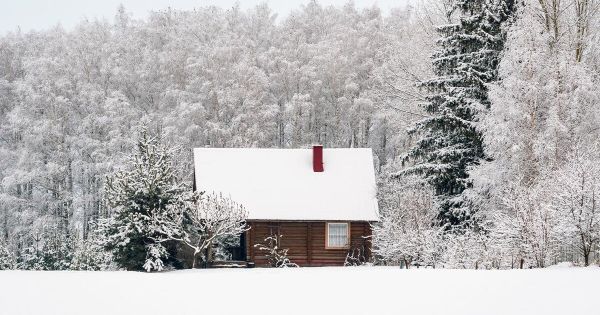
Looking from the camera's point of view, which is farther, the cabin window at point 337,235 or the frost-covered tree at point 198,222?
the cabin window at point 337,235

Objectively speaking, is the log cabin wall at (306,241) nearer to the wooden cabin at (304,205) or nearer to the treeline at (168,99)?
the wooden cabin at (304,205)

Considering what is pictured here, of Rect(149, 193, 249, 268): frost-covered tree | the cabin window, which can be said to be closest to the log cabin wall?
the cabin window

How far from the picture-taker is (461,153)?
89.0 ft

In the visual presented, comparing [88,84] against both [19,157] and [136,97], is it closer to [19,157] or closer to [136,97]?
[136,97]

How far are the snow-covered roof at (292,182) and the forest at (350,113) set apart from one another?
1.97 metres

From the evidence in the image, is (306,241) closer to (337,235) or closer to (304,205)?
(337,235)

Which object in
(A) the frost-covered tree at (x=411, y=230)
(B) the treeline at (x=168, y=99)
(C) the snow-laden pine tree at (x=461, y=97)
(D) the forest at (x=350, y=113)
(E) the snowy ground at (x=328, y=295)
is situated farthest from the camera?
(B) the treeline at (x=168, y=99)

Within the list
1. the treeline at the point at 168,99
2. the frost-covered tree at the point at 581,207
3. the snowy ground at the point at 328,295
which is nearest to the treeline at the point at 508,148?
the frost-covered tree at the point at 581,207

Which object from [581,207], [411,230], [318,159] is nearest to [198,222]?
[318,159]

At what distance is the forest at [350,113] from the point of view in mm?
23016

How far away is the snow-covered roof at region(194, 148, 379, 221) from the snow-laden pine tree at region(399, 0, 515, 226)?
3.31 meters

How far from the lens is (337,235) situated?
29812 mm

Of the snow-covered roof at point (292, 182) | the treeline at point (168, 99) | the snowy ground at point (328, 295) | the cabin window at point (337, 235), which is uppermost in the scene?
the treeline at point (168, 99)

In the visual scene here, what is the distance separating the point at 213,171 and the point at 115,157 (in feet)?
51.3
